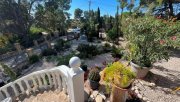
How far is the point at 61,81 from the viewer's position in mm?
3369

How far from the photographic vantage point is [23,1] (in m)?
14.7

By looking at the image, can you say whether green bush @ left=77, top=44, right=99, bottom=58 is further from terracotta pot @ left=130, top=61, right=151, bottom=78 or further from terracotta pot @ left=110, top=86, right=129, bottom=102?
terracotta pot @ left=110, top=86, right=129, bottom=102

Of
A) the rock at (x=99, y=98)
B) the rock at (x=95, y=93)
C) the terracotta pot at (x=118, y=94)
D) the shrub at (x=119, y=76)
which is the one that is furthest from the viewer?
the rock at (x=95, y=93)

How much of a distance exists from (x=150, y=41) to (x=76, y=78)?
2.28 metres

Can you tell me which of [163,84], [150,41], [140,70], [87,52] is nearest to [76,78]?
[140,70]

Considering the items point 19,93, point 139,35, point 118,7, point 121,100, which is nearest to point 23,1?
point 118,7

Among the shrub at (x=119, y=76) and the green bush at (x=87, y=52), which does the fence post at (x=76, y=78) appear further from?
the green bush at (x=87, y=52)

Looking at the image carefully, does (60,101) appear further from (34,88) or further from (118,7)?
(118,7)

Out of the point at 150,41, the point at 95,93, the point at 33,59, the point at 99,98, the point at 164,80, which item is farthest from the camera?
the point at 33,59

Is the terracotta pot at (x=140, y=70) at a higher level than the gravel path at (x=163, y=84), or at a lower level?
higher

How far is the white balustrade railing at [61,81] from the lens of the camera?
245 centimetres

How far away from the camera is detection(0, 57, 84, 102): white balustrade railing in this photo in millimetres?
2454

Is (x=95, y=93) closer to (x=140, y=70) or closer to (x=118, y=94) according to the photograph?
(x=118, y=94)

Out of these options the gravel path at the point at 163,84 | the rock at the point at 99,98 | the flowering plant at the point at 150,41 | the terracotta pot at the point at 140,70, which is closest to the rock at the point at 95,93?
the rock at the point at 99,98
